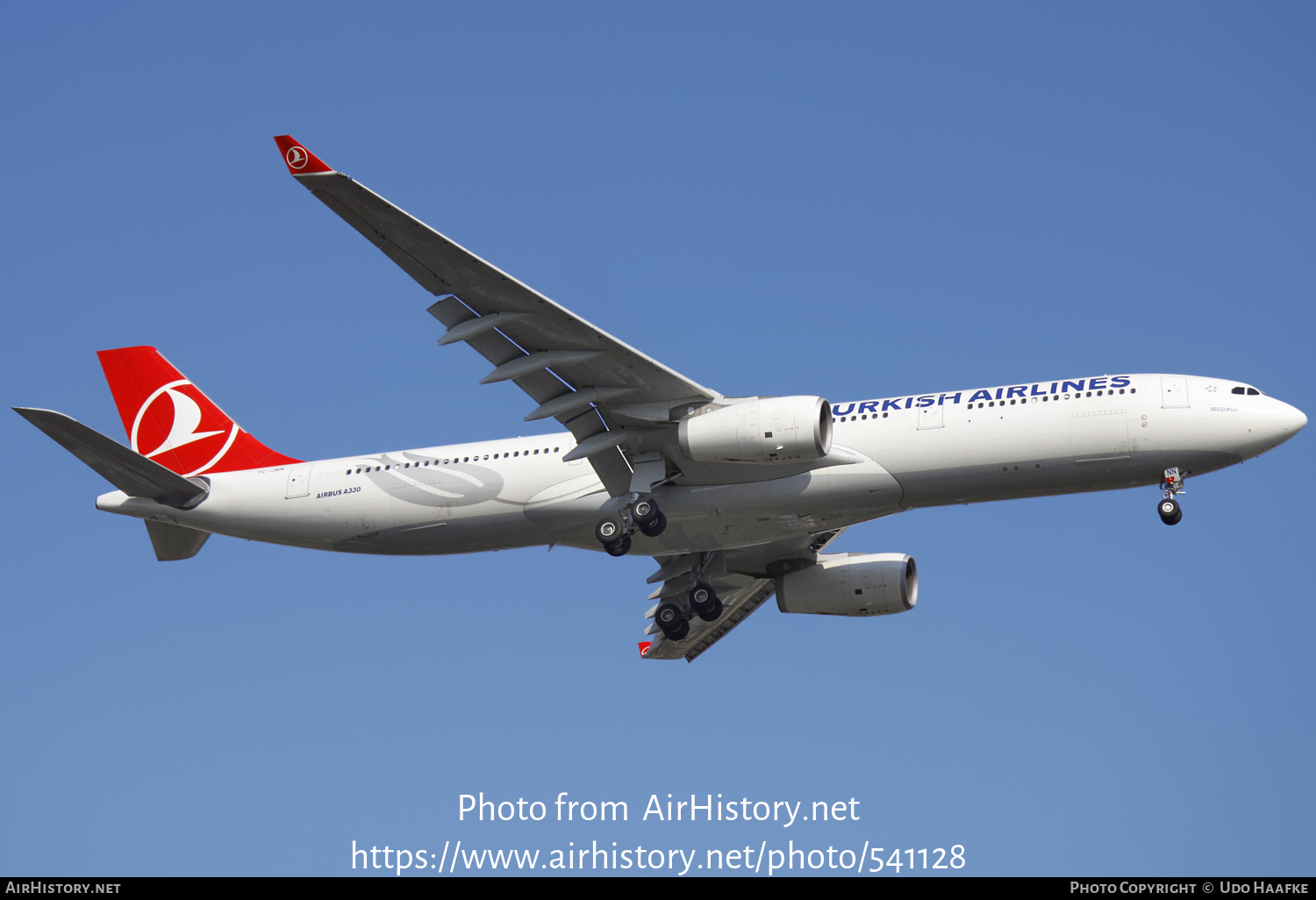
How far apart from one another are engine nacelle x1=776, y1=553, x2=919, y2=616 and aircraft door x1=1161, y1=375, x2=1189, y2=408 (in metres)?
9.81

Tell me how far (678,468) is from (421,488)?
255 inches

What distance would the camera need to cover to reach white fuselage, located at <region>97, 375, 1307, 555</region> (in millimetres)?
31578

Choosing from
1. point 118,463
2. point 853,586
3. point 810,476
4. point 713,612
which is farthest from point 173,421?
point 853,586

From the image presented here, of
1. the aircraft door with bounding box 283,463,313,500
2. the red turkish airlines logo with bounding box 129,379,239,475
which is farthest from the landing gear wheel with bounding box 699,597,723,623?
the red turkish airlines logo with bounding box 129,379,239,475

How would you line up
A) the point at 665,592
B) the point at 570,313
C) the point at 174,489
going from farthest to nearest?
the point at 665,592 → the point at 174,489 → the point at 570,313

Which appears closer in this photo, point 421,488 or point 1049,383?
point 1049,383

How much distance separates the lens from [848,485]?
32.7m

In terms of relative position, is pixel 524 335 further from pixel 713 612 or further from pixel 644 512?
pixel 713 612

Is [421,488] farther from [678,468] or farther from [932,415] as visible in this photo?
[932,415]

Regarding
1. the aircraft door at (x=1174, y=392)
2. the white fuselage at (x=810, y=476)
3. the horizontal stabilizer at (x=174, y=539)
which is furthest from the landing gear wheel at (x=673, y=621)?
the aircraft door at (x=1174, y=392)

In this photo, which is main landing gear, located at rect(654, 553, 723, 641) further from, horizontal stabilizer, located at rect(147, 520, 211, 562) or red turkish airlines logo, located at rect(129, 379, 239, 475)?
red turkish airlines logo, located at rect(129, 379, 239, 475)

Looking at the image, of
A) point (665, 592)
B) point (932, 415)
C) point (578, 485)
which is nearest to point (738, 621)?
point (665, 592)

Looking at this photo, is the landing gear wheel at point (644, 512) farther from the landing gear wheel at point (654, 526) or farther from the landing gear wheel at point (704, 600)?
the landing gear wheel at point (704, 600)

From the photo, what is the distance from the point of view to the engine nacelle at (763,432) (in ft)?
104
